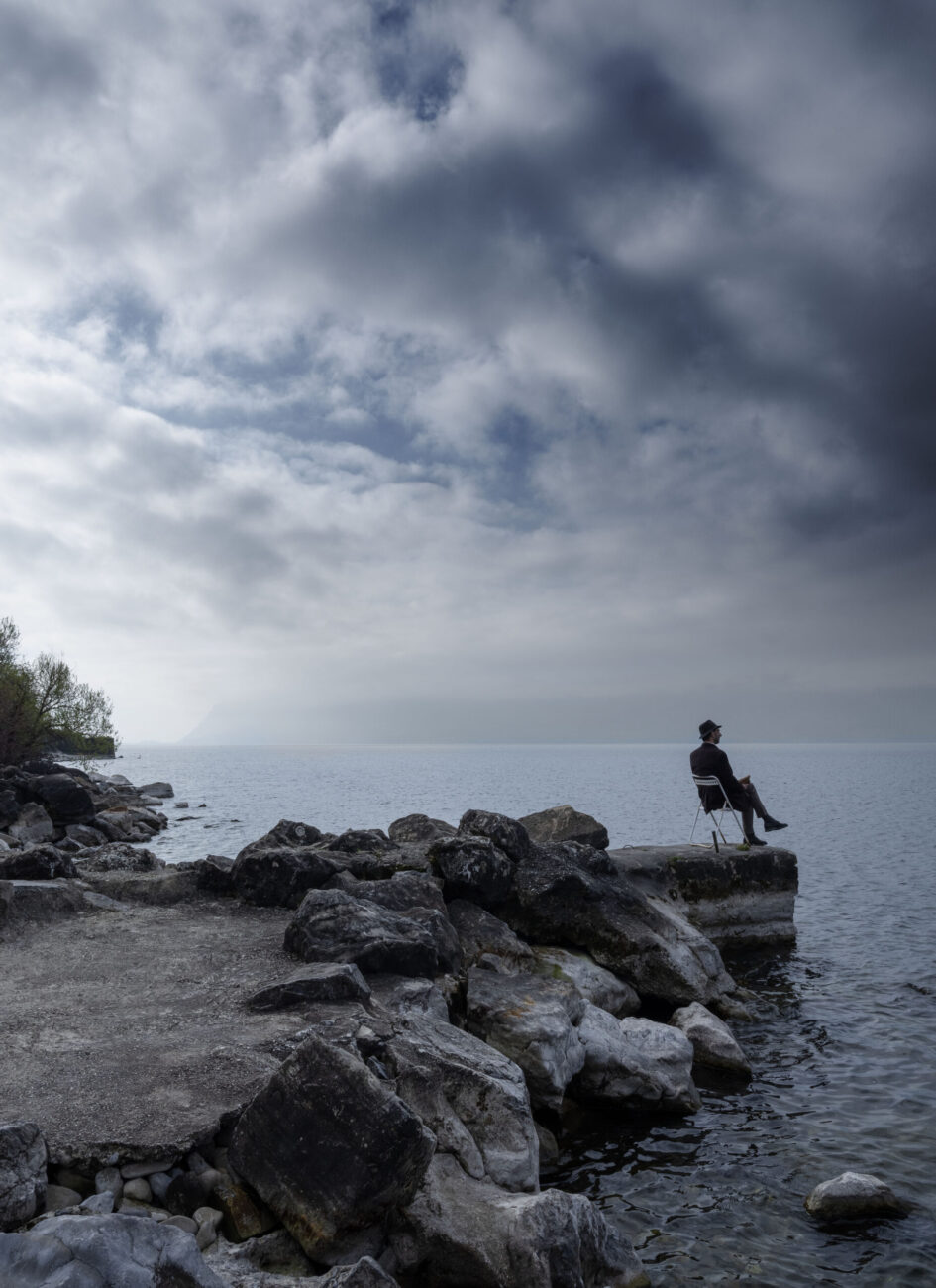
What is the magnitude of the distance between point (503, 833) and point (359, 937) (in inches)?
218

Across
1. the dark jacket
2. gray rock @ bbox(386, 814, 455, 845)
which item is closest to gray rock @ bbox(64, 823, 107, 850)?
gray rock @ bbox(386, 814, 455, 845)

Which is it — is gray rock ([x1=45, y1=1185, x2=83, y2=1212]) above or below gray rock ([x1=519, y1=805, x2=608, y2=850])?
below

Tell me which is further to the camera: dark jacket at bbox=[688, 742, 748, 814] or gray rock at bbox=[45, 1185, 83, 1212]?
dark jacket at bbox=[688, 742, 748, 814]

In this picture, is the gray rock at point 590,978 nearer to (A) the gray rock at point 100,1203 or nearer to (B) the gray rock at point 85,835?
(A) the gray rock at point 100,1203

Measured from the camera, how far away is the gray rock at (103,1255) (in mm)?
3930

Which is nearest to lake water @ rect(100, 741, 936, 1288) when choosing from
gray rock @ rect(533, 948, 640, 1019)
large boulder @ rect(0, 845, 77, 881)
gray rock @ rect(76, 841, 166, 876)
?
gray rock @ rect(533, 948, 640, 1019)

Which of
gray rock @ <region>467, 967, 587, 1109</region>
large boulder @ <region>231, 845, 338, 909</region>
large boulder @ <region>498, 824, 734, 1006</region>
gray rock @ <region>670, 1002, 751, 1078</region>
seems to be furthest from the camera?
large boulder @ <region>498, 824, 734, 1006</region>

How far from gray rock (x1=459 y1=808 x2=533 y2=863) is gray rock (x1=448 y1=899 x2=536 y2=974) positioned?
1.71 m

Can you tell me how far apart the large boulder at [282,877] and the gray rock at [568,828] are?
7.84 metres

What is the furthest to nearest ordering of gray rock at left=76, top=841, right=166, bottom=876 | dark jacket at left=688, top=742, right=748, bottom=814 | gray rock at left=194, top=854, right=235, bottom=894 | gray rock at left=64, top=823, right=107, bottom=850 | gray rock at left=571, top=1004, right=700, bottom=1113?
gray rock at left=64, top=823, right=107, bottom=850
dark jacket at left=688, top=742, right=748, bottom=814
gray rock at left=76, top=841, right=166, bottom=876
gray rock at left=194, top=854, right=235, bottom=894
gray rock at left=571, top=1004, right=700, bottom=1113

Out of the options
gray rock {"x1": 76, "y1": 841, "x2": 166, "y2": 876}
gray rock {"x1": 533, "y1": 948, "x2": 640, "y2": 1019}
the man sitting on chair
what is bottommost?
gray rock {"x1": 533, "y1": 948, "x2": 640, "y2": 1019}

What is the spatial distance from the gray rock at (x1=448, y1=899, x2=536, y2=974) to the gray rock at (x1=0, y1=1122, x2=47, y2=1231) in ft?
25.2

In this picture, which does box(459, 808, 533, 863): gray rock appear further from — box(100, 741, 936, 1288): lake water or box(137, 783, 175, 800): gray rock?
box(137, 783, 175, 800): gray rock

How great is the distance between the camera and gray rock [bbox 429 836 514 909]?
1395 centimetres
